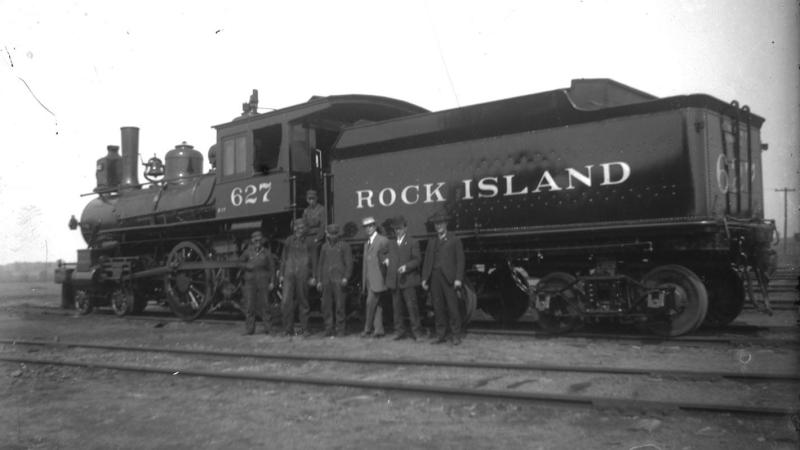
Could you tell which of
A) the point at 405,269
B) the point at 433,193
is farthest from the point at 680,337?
the point at 433,193

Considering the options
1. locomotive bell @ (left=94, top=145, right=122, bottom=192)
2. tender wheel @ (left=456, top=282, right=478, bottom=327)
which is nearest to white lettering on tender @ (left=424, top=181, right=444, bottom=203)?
tender wheel @ (left=456, top=282, right=478, bottom=327)

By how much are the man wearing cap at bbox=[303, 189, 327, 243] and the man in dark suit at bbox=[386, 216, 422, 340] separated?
1482 mm

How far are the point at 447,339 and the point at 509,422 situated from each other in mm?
3985

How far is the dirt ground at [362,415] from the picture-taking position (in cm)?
425

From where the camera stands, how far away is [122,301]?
46.8 ft

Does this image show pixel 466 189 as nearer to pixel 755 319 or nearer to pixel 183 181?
pixel 755 319

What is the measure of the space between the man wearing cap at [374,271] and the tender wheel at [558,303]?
2162 millimetres

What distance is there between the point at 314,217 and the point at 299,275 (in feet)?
2.91

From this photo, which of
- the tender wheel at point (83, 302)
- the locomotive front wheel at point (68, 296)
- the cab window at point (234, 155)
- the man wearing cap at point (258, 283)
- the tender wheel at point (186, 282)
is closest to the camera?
the man wearing cap at point (258, 283)

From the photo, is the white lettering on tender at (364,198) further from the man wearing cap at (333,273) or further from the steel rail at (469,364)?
the steel rail at (469,364)

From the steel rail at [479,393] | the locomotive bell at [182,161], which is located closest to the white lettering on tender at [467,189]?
the steel rail at [479,393]

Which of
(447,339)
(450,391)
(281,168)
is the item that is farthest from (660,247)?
(281,168)

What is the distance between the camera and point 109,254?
15.0m

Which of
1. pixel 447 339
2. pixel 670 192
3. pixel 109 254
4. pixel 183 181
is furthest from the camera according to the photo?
pixel 109 254
